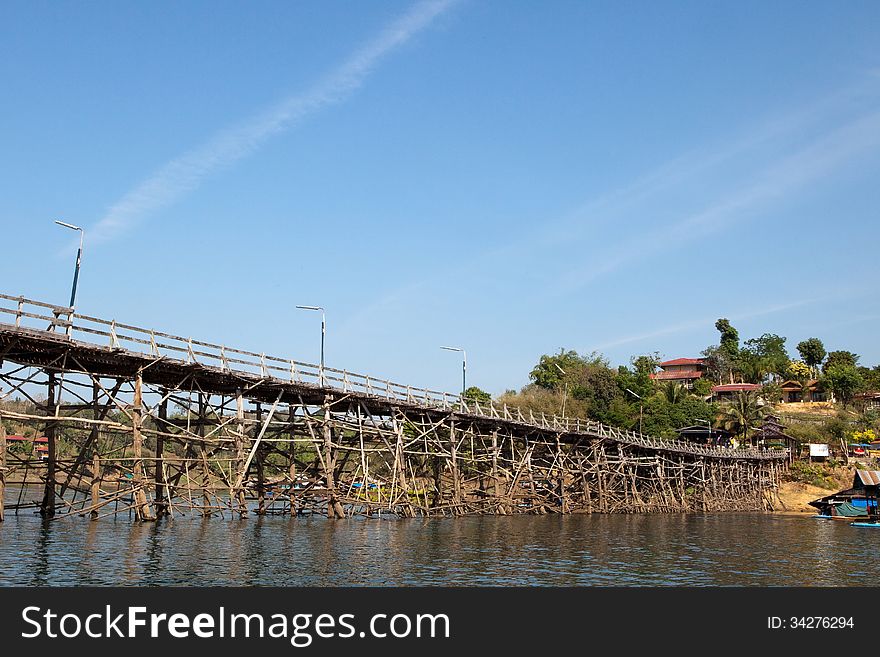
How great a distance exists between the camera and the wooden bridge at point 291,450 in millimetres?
33156

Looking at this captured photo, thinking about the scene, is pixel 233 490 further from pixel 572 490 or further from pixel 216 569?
pixel 572 490

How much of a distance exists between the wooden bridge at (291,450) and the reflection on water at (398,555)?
6.92 feet

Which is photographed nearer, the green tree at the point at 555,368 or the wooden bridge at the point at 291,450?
the wooden bridge at the point at 291,450

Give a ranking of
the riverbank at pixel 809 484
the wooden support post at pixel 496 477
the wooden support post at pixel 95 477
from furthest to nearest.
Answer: the riverbank at pixel 809 484 → the wooden support post at pixel 496 477 → the wooden support post at pixel 95 477

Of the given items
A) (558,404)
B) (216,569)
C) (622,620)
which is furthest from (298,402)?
(558,404)

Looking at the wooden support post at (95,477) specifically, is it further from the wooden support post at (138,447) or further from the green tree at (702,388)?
the green tree at (702,388)

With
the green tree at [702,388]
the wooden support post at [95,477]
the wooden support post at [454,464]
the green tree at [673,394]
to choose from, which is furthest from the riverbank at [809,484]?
the wooden support post at [95,477]

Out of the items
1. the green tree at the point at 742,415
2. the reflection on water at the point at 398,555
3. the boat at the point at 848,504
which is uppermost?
the green tree at the point at 742,415

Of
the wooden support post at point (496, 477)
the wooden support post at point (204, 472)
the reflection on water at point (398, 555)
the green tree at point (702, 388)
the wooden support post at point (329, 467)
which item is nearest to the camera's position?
the reflection on water at point (398, 555)

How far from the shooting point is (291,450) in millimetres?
45031

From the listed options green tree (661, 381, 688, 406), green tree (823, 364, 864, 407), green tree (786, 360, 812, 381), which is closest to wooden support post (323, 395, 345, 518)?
green tree (661, 381, 688, 406)

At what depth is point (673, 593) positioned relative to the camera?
75.1 ft

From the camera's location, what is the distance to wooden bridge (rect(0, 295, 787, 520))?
33.2 m

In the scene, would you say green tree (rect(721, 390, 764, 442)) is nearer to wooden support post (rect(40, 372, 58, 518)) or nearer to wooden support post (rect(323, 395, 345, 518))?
wooden support post (rect(323, 395, 345, 518))
